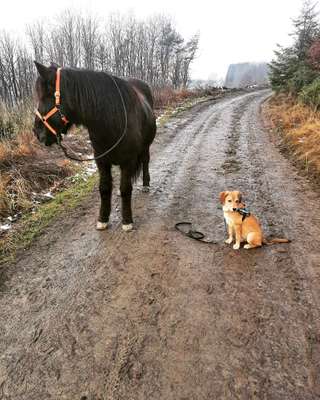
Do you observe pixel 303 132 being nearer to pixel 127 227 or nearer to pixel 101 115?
pixel 127 227

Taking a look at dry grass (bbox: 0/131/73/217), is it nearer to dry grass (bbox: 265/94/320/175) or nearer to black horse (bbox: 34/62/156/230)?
black horse (bbox: 34/62/156/230)

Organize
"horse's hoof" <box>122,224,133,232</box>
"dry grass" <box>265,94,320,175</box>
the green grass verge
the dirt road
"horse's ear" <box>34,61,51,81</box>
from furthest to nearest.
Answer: "dry grass" <box>265,94,320,175</box>
"horse's hoof" <box>122,224,133,232</box>
the green grass verge
"horse's ear" <box>34,61,51,81</box>
the dirt road

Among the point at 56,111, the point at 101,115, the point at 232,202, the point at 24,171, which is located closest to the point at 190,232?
the point at 232,202

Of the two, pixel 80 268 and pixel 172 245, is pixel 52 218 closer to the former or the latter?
pixel 80 268

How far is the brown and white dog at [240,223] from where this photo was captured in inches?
132

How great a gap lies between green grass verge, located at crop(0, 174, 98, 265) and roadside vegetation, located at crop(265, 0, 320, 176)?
4260 mm

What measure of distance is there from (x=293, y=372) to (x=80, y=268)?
7.19 feet

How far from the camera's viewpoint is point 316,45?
11273 mm

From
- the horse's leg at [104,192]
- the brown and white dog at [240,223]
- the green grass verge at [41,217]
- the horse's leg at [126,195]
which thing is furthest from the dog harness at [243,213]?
the green grass verge at [41,217]

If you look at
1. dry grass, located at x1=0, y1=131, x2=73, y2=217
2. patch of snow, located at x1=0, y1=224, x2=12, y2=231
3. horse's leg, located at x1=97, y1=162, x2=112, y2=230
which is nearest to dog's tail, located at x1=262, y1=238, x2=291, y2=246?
horse's leg, located at x1=97, y1=162, x2=112, y2=230

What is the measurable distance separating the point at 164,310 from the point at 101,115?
2153 mm

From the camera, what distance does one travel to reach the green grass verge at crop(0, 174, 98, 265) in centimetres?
370

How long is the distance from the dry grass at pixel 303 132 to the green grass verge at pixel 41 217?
4276 mm

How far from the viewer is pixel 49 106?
318 centimetres
